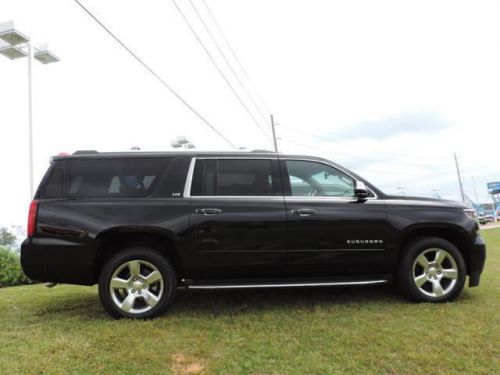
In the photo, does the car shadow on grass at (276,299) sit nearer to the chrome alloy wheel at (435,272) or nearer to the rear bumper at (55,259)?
the chrome alloy wheel at (435,272)

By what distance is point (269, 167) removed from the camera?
16.0 feet

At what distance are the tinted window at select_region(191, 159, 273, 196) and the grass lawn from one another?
1355 mm

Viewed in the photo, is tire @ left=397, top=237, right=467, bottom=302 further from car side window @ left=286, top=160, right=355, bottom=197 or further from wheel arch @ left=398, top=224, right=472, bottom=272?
car side window @ left=286, top=160, right=355, bottom=197

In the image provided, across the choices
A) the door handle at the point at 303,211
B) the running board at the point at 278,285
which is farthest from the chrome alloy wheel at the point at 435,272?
the door handle at the point at 303,211

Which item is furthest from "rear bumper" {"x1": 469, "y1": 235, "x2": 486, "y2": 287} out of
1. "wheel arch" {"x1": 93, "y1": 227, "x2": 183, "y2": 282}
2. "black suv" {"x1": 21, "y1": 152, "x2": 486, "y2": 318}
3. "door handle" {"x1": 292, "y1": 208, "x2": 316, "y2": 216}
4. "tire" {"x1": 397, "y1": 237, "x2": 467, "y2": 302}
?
"wheel arch" {"x1": 93, "y1": 227, "x2": 183, "y2": 282}

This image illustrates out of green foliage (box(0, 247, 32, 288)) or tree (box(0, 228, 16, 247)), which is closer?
green foliage (box(0, 247, 32, 288))

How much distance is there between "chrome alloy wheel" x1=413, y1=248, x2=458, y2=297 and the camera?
473cm

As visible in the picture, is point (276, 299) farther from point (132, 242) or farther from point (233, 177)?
point (132, 242)

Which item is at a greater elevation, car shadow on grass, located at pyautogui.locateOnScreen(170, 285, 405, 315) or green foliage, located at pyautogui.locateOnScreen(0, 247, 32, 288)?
green foliage, located at pyautogui.locateOnScreen(0, 247, 32, 288)

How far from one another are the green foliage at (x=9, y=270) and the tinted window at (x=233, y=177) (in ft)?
17.1

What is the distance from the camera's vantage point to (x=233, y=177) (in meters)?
4.79

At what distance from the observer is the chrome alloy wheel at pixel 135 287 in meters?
4.34

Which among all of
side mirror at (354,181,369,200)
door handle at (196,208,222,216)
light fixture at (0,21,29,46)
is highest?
light fixture at (0,21,29,46)

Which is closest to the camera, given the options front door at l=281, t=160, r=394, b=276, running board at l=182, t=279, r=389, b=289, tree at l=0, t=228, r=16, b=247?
running board at l=182, t=279, r=389, b=289
